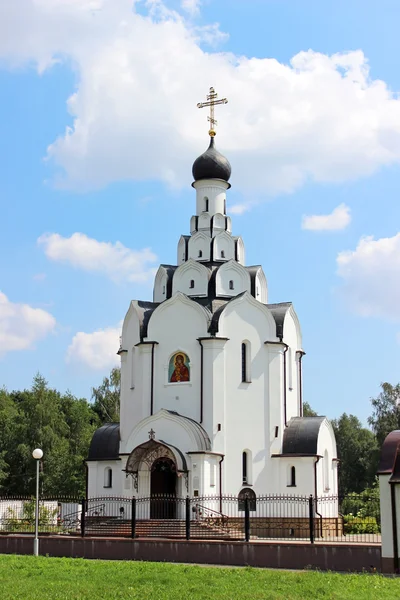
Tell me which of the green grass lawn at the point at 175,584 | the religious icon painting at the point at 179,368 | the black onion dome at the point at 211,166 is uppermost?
the black onion dome at the point at 211,166

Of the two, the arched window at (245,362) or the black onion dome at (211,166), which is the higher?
the black onion dome at (211,166)

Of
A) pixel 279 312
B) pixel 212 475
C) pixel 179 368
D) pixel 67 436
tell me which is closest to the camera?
pixel 212 475

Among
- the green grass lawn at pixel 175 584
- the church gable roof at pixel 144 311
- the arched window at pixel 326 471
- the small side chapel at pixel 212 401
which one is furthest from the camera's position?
the church gable roof at pixel 144 311

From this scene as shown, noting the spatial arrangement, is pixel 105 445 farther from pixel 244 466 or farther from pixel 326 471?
pixel 326 471

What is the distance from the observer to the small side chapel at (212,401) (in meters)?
26.8

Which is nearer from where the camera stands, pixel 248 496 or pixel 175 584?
pixel 175 584

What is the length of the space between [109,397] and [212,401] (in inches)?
1018

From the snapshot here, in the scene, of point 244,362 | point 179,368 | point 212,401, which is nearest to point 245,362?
point 244,362

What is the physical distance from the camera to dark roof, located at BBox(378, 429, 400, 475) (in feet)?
54.3

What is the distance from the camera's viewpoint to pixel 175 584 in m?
13.4

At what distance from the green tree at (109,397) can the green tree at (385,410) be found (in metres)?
16.1

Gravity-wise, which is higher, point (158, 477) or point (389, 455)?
point (389, 455)

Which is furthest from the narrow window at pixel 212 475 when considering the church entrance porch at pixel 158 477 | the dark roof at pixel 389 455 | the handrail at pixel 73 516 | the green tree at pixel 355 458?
the green tree at pixel 355 458

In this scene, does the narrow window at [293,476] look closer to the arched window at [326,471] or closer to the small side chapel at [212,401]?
the small side chapel at [212,401]
